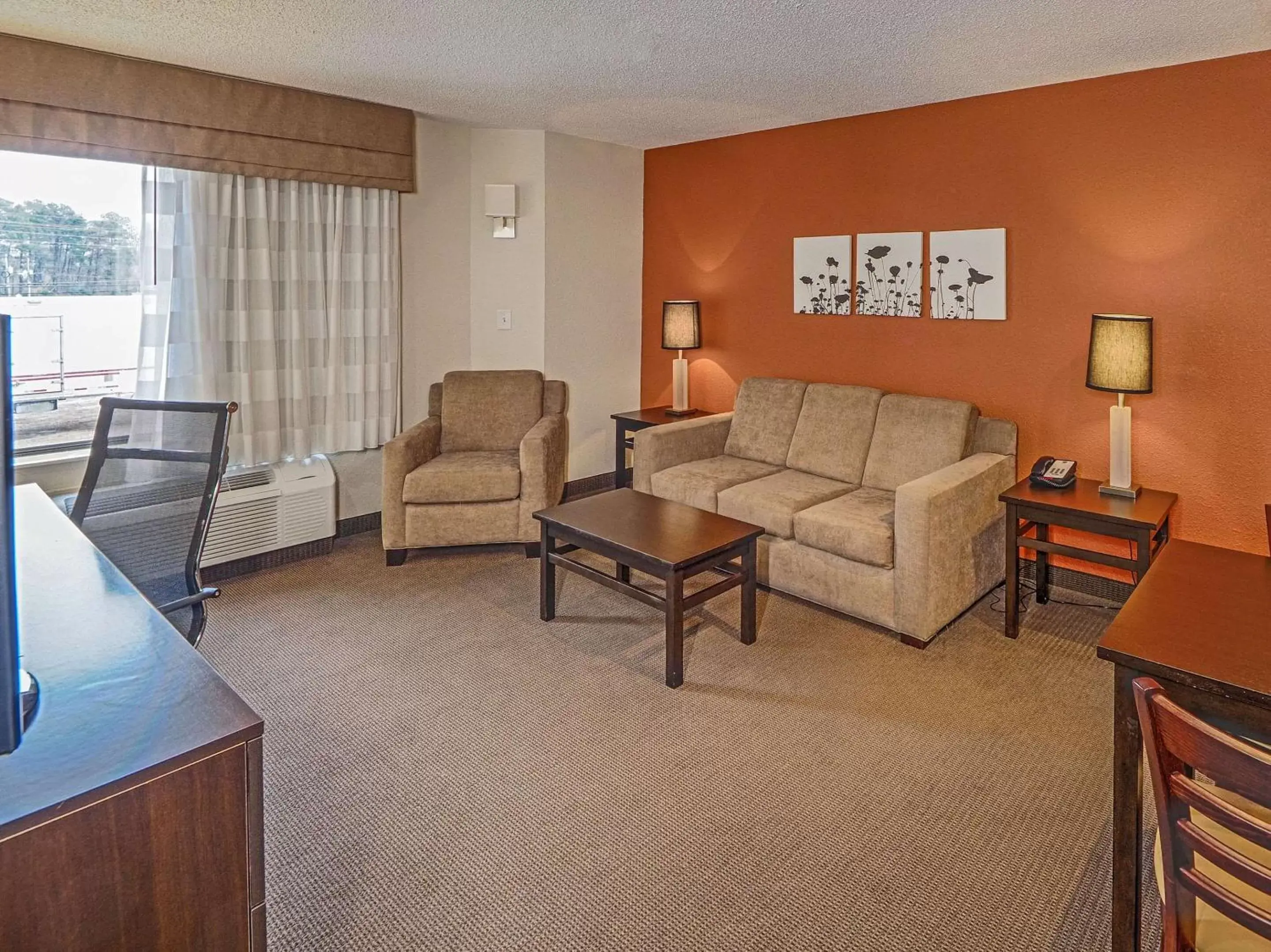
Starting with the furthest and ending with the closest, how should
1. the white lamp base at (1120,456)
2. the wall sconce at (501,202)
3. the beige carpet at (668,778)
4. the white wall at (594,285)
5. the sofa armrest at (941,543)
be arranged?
the white wall at (594,285) < the wall sconce at (501,202) < the white lamp base at (1120,456) < the sofa armrest at (941,543) < the beige carpet at (668,778)

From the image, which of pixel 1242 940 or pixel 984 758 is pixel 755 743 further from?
pixel 1242 940

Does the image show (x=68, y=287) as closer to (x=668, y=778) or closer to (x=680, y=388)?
(x=680, y=388)

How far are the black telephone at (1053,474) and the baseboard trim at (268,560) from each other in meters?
3.49

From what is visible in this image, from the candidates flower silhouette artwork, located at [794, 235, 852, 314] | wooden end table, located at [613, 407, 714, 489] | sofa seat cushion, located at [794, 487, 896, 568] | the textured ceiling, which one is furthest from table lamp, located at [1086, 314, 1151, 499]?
→ wooden end table, located at [613, 407, 714, 489]

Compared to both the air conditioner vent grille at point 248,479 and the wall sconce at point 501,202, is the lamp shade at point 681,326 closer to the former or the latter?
the wall sconce at point 501,202

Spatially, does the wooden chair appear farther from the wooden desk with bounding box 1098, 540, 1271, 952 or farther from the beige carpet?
the beige carpet

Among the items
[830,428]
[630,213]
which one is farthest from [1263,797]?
[630,213]

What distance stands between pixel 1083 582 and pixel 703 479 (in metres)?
1.84

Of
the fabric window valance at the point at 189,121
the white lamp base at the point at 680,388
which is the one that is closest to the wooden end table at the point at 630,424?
the white lamp base at the point at 680,388

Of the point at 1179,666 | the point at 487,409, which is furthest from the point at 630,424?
the point at 1179,666

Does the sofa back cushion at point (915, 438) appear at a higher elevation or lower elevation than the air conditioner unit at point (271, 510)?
higher

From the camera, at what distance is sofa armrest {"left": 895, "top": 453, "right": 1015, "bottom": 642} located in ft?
10.3

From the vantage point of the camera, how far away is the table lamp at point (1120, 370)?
316cm

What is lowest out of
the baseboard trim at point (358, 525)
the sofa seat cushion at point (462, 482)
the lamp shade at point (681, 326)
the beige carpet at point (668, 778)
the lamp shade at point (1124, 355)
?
the beige carpet at point (668, 778)
